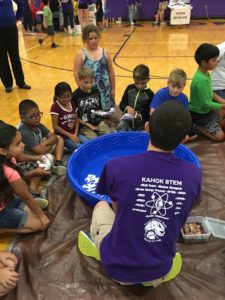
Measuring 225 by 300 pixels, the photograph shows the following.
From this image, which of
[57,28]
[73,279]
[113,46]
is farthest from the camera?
[57,28]

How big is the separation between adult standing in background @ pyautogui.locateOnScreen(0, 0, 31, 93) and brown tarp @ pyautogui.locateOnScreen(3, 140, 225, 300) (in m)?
2.81

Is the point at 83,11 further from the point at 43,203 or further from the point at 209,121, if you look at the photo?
the point at 43,203

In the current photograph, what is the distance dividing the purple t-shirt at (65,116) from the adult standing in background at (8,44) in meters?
1.94

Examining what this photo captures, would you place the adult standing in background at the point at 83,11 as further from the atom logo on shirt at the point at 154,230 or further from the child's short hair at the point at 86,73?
the atom logo on shirt at the point at 154,230

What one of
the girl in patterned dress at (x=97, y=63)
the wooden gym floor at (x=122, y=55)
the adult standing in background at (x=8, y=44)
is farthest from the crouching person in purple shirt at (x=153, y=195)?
the adult standing in background at (x=8, y=44)

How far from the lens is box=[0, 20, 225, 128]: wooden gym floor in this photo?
4242mm

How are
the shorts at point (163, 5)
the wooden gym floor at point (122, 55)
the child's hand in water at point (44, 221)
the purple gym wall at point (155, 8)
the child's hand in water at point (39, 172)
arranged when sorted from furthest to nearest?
1. the purple gym wall at point (155, 8)
2. the shorts at point (163, 5)
3. the wooden gym floor at point (122, 55)
4. the child's hand in water at point (39, 172)
5. the child's hand in water at point (44, 221)

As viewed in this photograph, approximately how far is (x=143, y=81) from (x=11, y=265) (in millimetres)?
1951

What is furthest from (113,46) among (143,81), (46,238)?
(46,238)

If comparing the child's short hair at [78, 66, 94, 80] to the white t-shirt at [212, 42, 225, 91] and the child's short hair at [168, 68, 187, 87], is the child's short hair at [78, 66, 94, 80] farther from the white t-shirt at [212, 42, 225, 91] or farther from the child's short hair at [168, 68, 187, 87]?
the white t-shirt at [212, 42, 225, 91]

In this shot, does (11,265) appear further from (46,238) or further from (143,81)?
(143,81)

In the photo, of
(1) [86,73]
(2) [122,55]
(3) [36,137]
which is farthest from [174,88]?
(2) [122,55]

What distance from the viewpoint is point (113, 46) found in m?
7.23

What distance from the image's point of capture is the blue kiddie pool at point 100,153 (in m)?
2.35
